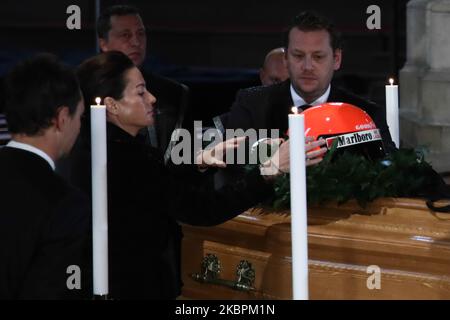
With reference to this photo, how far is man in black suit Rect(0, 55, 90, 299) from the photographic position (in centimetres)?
235

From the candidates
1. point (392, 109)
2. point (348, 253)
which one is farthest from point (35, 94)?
point (392, 109)

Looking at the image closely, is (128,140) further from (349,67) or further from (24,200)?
(349,67)

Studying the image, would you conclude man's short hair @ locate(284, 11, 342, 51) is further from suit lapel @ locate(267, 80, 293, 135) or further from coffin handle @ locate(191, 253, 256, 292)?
coffin handle @ locate(191, 253, 256, 292)

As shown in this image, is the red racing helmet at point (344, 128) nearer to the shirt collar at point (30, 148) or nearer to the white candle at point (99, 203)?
the white candle at point (99, 203)

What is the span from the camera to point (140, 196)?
2854 millimetres

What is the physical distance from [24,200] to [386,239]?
32.7 inches

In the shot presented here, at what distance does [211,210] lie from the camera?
277 cm

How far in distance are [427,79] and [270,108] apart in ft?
6.14

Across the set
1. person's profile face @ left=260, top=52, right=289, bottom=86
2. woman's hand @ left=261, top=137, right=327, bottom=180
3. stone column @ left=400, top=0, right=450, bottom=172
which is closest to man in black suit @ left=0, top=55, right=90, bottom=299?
woman's hand @ left=261, top=137, right=327, bottom=180

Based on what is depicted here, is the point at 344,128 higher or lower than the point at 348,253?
higher

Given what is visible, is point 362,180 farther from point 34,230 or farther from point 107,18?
point 107,18
